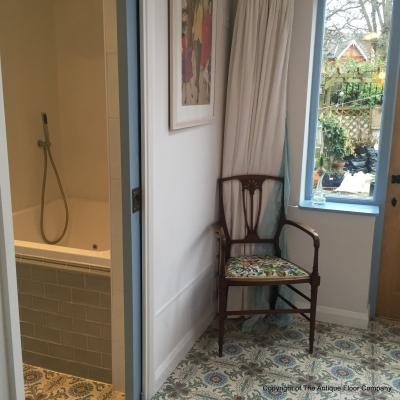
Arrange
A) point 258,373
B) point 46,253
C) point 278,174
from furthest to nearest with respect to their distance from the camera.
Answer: point 278,174
point 258,373
point 46,253

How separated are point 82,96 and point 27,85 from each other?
0.39 m

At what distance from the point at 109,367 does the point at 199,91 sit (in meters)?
1.42

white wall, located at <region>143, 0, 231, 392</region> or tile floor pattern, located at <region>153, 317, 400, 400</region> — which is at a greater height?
white wall, located at <region>143, 0, 231, 392</region>

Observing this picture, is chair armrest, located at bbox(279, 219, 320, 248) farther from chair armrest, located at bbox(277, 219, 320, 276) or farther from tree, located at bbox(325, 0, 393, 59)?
tree, located at bbox(325, 0, 393, 59)

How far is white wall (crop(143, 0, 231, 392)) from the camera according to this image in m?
1.89

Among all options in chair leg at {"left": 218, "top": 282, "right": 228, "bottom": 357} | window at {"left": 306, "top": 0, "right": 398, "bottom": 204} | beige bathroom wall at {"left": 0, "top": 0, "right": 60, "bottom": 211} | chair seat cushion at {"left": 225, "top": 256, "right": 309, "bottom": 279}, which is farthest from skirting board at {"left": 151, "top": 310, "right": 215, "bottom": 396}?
beige bathroom wall at {"left": 0, "top": 0, "right": 60, "bottom": 211}

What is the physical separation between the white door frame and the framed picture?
1050mm

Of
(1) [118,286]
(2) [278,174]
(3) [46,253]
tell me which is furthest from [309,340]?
(3) [46,253]

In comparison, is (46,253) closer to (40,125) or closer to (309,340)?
(40,125)

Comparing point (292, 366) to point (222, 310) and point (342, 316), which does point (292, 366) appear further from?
point (342, 316)

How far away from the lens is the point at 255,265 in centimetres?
255

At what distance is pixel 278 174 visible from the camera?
9.05 ft

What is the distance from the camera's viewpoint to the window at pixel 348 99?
271 centimetres

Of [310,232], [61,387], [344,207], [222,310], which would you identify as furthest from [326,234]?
[61,387]
